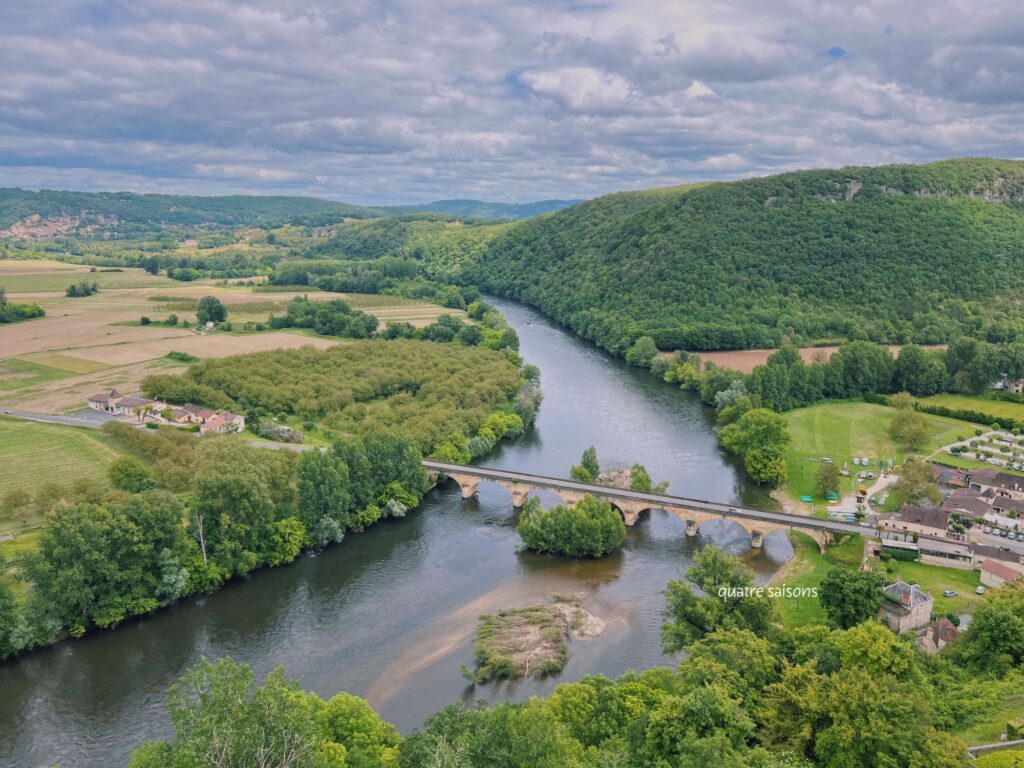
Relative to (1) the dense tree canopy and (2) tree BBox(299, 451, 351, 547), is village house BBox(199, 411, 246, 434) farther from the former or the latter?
(2) tree BBox(299, 451, 351, 547)

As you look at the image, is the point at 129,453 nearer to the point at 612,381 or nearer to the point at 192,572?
the point at 192,572

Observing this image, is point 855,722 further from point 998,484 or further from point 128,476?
point 128,476

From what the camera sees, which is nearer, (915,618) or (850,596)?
(850,596)

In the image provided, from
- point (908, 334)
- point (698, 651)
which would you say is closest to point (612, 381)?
point (908, 334)

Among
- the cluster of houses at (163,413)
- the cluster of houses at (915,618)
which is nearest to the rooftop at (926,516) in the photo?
the cluster of houses at (915,618)

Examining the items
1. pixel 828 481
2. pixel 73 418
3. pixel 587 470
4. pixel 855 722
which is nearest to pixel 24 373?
pixel 73 418

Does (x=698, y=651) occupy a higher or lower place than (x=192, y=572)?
higher

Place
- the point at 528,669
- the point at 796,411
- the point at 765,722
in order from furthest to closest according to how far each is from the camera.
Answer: the point at 796,411
the point at 528,669
the point at 765,722
